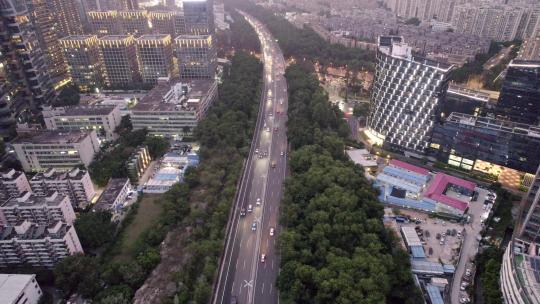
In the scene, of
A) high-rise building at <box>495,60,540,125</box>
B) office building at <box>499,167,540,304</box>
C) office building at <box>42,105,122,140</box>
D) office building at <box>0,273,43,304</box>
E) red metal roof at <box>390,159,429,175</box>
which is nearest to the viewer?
office building at <box>499,167,540,304</box>

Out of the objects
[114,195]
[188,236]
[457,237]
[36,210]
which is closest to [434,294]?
[457,237]

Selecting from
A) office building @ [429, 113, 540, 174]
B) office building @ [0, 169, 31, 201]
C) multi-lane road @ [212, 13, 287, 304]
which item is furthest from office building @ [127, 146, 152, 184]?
office building @ [429, 113, 540, 174]

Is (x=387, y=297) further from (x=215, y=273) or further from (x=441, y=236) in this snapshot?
(x=215, y=273)

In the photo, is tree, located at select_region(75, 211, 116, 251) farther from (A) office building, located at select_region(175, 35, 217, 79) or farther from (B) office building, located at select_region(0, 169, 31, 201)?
(A) office building, located at select_region(175, 35, 217, 79)

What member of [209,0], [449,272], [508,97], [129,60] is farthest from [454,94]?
[129,60]

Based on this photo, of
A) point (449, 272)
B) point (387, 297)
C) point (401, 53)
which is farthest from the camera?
point (401, 53)

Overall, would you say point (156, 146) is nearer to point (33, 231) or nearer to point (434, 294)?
point (33, 231)

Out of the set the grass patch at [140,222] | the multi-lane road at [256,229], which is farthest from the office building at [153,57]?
the grass patch at [140,222]
